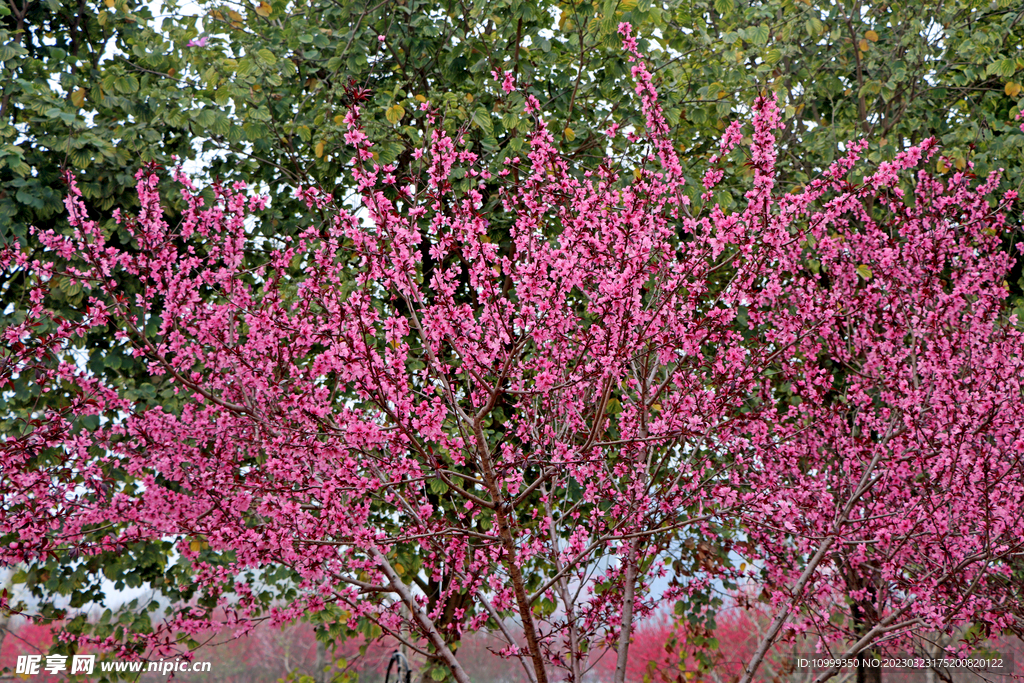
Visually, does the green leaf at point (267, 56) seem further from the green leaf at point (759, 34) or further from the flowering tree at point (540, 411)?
the green leaf at point (759, 34)

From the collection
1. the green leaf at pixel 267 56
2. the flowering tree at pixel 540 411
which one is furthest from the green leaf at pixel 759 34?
the green leaf at pixel 267 56

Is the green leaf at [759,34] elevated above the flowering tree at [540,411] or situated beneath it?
elevated above

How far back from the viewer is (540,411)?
20.1 ft

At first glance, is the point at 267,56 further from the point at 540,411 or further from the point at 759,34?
the point at 759,34

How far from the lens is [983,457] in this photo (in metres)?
4.96

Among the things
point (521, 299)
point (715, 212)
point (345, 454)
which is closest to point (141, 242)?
point (345, 454)

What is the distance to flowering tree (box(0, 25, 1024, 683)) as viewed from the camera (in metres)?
4.43

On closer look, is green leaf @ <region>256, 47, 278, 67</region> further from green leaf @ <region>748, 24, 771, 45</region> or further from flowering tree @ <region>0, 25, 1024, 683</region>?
green leaf @ <region>748, 24, 771, 45</region>

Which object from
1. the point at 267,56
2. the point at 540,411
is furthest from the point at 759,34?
the point at 267,56

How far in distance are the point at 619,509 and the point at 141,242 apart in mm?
4209

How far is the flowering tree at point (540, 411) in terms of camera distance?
14.5 ft

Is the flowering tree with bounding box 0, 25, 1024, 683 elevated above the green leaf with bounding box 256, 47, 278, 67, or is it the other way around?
the green leaf with bounding box 256, 47, 278, 67

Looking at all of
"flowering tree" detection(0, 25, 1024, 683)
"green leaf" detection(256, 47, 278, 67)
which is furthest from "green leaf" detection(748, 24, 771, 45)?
"green leaf" detection(256, 47, 278, 67)

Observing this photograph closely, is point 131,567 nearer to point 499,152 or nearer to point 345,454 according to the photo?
point 345,454
